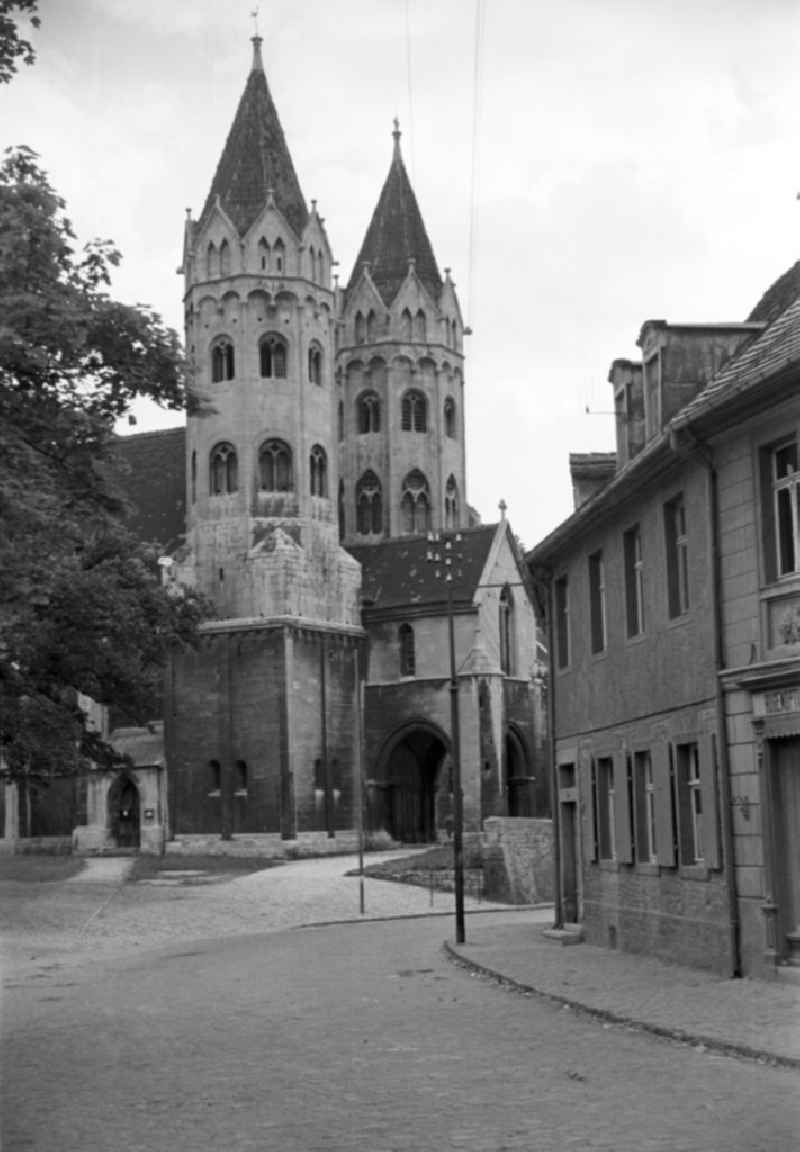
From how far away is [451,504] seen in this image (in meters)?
83.3

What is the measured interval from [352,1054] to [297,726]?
51889mm

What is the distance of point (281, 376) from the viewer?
70.6m

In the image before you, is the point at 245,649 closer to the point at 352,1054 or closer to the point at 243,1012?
the point at 243,1012

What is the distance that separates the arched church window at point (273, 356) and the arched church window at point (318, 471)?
10.7 ft

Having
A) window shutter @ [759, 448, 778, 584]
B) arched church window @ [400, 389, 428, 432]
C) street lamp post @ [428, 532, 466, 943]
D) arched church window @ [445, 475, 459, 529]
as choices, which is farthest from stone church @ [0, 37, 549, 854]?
window shutter @ [759, 448, 778, 584]

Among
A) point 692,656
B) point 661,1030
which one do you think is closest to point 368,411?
point 692,656

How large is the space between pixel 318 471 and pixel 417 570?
230 inches

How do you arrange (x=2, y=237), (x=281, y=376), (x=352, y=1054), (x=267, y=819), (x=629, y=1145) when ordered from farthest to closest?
(x=281, y=376)
(x=267, y=819)
(x=2, y=237)
(x=352, y=1054)
(x=629, y=1145)

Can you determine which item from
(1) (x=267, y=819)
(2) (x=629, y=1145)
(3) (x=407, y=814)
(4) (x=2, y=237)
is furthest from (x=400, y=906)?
(2) (x=629, y=1145)

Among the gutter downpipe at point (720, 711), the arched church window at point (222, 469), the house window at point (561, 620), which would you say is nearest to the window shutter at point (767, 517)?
the gutter downpipe at point (720, 711)

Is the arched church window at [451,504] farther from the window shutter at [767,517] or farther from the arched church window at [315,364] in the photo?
the window shutter at [767,517]

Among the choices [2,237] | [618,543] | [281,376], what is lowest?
[618,543]

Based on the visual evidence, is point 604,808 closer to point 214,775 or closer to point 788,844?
point 788,844

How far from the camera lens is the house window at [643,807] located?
2492 centimetres
